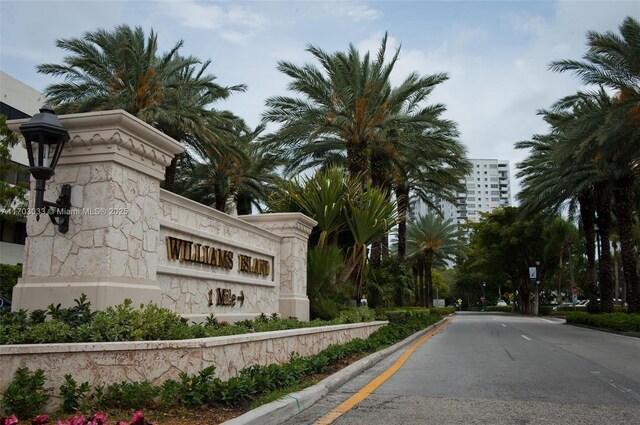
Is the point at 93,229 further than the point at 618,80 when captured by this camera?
No

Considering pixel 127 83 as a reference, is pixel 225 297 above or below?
below

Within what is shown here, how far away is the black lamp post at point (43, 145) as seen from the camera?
6648 millimetres

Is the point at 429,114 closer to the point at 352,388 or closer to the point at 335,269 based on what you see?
the point at 335,269

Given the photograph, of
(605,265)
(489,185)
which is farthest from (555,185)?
(489,185)

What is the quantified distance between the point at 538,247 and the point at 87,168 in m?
54.4

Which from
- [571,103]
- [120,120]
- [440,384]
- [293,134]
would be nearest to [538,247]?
[571,103]

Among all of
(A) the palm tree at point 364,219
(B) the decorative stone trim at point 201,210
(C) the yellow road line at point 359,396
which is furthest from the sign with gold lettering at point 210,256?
(A) the palm tree at point 364,219

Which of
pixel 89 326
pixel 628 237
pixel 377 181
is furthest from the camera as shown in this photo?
pixel 628 237

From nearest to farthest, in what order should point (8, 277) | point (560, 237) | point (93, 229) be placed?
point (93, 229)
point (8, 277)
point (560, 237)

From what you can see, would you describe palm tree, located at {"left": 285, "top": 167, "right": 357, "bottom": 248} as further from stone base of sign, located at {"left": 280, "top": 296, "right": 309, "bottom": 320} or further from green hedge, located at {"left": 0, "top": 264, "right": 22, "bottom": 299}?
green hedge, located at {"left": 0, "top": 264, "right": 22, "bottom": 299}

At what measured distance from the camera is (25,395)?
4887 millimetres

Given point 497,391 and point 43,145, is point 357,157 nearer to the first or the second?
point 497,391

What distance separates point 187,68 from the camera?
84.5ft

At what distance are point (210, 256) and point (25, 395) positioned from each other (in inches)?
206
